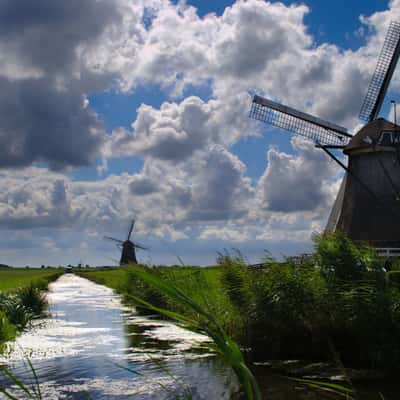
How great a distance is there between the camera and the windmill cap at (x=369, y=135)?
26.4m

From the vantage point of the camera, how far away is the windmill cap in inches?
1041

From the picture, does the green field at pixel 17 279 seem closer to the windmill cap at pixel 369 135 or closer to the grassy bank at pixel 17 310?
the grassy bank at pixel 17 310

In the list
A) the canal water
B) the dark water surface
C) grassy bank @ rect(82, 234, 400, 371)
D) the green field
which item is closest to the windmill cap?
the canal water

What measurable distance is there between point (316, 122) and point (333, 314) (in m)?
21.3

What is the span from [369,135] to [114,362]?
76.6 ft

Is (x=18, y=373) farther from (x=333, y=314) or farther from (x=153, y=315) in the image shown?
(x=153, y=315)

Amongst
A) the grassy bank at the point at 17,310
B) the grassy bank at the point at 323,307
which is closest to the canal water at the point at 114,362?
the grassy bank at the point at 17,310

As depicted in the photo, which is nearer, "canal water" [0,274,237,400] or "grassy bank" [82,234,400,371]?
"canal water" [0,274,237,400]

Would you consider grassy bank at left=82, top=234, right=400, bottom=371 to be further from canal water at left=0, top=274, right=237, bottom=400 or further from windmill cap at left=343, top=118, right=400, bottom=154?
windmill cap at left=343, top=118, right=400, bottom=154

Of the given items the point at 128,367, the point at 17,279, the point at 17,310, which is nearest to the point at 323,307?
the point at 128,367

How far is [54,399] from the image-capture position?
908cm

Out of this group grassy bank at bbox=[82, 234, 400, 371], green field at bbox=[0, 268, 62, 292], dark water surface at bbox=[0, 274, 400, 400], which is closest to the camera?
dark water surface at bbox=[0, 274, 400, 400]

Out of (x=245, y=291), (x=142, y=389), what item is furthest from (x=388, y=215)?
(x=142, y=389)

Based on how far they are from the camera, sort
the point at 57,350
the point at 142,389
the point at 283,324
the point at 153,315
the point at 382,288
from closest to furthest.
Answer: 1. the point at 142,389
2. the point at 382,288
3. the point at 283,324
4. the point at 57,350
5. the point at 153,315
